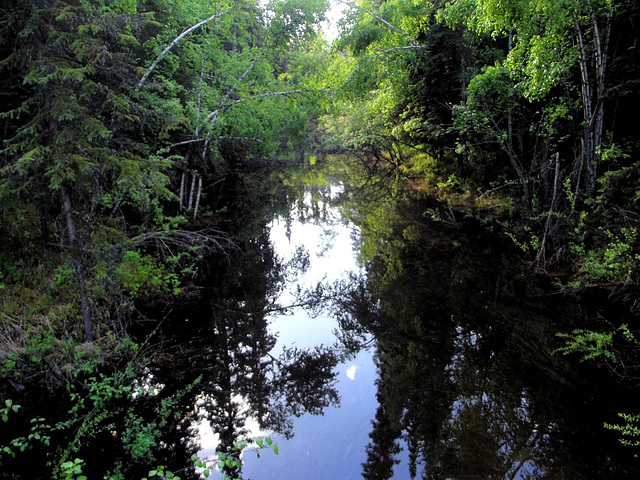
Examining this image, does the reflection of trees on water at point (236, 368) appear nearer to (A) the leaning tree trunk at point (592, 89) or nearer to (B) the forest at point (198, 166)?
(B) the forest at point (198, 166)

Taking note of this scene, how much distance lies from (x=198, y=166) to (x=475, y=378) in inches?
521

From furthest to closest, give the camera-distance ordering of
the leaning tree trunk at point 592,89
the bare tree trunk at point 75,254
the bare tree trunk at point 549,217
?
the bare tree trunk at point 549,217, the leaning tree trunk at point 592,89, the bare tree trunk at point 75,254

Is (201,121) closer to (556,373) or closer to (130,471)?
(130,471)

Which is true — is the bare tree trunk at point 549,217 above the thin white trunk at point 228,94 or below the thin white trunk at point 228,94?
below

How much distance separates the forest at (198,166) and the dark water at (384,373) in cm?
12

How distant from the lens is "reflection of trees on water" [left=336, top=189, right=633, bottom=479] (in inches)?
163

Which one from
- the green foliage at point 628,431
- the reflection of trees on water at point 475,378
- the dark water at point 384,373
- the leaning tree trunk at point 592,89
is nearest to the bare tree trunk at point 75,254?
the dark water at point 384,373

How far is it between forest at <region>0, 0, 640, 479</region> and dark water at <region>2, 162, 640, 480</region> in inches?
4.7

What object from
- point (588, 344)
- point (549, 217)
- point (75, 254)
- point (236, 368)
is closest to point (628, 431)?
point (588, 344)

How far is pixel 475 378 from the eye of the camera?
5.50 m

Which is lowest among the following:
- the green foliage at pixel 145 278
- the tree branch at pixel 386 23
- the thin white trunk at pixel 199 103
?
the green foliage at pixel 145 278

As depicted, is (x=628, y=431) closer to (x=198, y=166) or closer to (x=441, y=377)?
(x=441, y=377)

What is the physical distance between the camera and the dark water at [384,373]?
13.9 ft

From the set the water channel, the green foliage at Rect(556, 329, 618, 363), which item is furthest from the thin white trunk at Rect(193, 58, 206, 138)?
the green foliage at Rect(556, 329, 618, 363)
